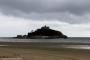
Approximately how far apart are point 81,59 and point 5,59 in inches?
385

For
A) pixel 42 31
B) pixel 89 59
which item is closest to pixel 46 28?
pixel 42 31

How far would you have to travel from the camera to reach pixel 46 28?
197000mm

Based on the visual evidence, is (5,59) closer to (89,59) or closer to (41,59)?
(41,59)

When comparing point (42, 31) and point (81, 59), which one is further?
point (42, 31)

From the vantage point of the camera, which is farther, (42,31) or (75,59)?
Answer: (42,31)

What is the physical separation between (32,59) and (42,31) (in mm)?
175601

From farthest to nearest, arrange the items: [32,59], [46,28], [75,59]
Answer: [46,28] < [75,59] < [32,59]

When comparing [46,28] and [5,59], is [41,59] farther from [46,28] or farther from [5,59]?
[46,28]

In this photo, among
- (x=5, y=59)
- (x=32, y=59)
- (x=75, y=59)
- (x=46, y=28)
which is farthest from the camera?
(x=46, y=28)

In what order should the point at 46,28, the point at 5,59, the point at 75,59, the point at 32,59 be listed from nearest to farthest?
the point at 5,59 < the point at 32,59 < the point at 75,59 < the point at 46,28

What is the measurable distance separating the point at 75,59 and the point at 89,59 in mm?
1584

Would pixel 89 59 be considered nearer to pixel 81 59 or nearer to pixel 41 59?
pixel 81 59

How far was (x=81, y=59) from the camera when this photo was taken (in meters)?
25.9

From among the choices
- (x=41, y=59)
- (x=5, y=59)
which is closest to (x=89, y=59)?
(x=41, y=59)
